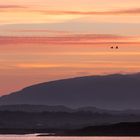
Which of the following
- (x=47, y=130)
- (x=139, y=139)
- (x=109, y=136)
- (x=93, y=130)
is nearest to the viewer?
(x=139, y=139)

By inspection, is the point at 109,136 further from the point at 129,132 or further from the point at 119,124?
the point at 119,124

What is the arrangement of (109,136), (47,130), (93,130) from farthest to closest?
(47,130) < (93,130) < (109,136)

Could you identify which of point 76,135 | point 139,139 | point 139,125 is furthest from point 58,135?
point 139,139

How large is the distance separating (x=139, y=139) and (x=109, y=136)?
21425 mm

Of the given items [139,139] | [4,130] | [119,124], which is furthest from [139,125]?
[139,139]

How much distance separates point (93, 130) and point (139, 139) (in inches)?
1384

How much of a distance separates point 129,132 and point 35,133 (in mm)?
20879

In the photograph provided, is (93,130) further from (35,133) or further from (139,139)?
(139,139)

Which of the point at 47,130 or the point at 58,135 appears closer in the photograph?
the point at 58,135

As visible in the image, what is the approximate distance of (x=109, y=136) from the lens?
16925cm

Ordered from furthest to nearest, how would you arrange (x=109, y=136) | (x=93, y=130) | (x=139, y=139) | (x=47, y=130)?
(x=47, y=130) → (x=93, y=130) → (x=109, y=136) → (x=139, y=139)

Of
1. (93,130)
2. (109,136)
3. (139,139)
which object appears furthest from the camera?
(93,130)

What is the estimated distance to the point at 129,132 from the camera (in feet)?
563

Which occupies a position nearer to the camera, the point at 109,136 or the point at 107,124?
the point at 109,136
